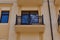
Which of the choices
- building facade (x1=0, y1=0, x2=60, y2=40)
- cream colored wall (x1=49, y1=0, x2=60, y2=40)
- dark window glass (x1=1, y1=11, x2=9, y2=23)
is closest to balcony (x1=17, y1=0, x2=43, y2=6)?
building facade (x1=0, y1=0, x2=60, y2=40)

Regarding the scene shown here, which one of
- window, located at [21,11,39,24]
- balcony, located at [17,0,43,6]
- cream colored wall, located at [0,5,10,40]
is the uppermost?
balcony, located at [17,0,43,6]

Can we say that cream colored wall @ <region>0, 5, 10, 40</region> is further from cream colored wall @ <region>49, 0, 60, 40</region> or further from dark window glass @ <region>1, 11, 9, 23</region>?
cream colored wall @ <region>49, 0, 60, 40</region>

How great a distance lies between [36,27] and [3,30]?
4.78ft

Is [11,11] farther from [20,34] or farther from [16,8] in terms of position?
[20,34]

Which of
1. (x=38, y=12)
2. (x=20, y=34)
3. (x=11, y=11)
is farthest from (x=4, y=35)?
(x=38, y=12)

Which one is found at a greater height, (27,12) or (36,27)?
(27,12)

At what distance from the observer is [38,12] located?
25.1 feet

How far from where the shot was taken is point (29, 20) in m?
7.25

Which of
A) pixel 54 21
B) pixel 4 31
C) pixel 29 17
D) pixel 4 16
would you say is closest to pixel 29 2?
pixel 29 17

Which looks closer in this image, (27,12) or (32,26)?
(32,26)

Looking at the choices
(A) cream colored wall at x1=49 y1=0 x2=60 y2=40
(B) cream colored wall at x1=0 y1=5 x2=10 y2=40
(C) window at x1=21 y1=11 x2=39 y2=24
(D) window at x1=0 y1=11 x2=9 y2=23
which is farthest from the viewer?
(D) window at x1=0 y1=11 x2=9 y2=23

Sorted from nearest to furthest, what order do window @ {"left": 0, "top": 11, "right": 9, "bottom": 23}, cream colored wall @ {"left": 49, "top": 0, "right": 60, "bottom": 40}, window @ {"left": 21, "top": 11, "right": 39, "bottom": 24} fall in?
cream colored wall @ {"left": 49, "top": 0, "right": 60, "bottom": 40} < window @ {"left": 21, "top": 11, "right": 39, "bottom": 24} < window @ {"left": 0, "top": 11, "right": 9, "bottom": 23}

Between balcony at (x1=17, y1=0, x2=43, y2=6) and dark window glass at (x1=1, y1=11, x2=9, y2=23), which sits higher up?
balcony at (x1=17, y1=0, x2=43, y2=6)

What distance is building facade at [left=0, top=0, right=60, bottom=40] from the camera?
691 cm
